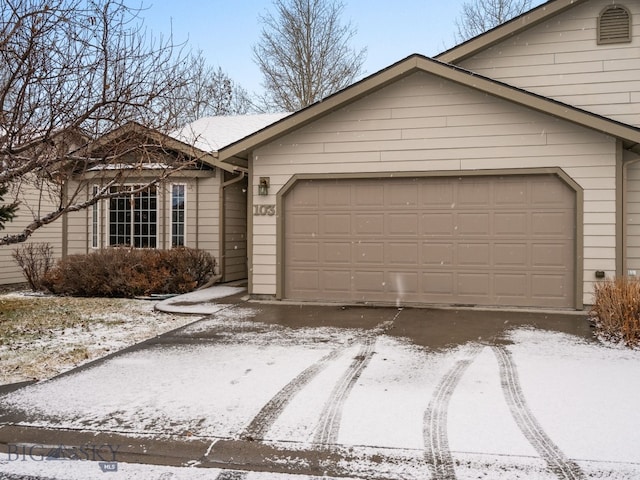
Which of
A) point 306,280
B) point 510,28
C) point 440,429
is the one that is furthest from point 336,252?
point 440,429

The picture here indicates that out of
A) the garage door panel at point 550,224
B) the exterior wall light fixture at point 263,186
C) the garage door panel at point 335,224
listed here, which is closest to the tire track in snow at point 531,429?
the garage door panel at point 550,224

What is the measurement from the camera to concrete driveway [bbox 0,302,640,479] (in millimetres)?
3875

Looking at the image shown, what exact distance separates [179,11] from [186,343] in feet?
18.8

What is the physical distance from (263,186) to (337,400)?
6.60 meters

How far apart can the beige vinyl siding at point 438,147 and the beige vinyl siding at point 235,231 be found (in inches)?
126

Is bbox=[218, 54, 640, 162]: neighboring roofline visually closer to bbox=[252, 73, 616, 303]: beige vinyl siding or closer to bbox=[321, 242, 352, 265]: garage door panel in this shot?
bbox=[252, 73, 616, 303]: beige vinyl siding

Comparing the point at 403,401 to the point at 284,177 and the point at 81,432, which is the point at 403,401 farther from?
the point at 284,177

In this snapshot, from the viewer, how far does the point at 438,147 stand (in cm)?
1025

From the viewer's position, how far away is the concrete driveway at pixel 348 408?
388 centimetres

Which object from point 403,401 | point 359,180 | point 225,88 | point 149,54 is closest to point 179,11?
point 149,54

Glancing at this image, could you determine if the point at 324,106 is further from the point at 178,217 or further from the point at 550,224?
the point at 178,217

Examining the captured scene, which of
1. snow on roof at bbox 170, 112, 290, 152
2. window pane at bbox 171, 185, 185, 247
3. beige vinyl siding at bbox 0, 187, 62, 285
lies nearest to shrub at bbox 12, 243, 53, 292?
beige vinyl siding at bbox 0, 187, 62, 285

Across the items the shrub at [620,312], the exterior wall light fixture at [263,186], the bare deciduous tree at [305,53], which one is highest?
the bare deciduous tree at [305,53]

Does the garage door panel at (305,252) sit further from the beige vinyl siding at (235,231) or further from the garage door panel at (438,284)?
the beige vinyl siding at (235,231)
